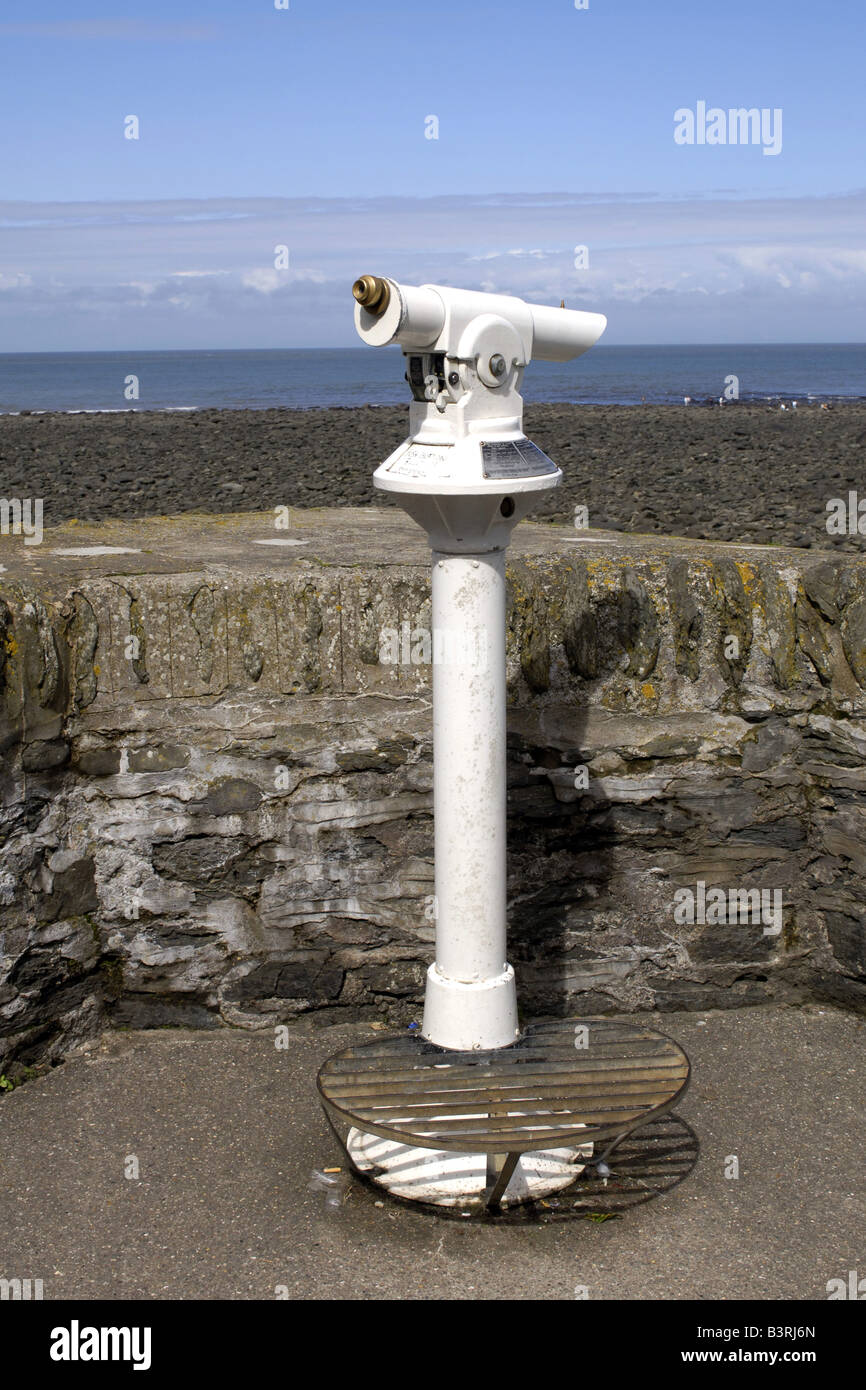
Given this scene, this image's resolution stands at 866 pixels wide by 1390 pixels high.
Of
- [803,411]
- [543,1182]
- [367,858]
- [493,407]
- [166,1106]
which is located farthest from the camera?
[803,411]

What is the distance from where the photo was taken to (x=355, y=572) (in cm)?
536

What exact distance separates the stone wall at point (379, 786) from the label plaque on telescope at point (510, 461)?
123 cm

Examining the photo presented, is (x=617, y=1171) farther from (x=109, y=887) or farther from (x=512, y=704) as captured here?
(x=109, y=887)

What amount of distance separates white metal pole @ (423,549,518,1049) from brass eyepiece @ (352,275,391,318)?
2.70 feet

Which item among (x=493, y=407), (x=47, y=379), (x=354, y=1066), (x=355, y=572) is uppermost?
(x=47, y=379)

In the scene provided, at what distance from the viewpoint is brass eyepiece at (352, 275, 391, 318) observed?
383 cm

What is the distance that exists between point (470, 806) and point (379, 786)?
3.13ft

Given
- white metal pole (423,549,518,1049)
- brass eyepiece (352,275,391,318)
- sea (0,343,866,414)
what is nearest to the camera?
brass eyepiece (352,275,391,318)

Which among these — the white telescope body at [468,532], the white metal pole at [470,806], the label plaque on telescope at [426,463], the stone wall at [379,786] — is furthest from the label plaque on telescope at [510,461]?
the stone wall at [379,786]

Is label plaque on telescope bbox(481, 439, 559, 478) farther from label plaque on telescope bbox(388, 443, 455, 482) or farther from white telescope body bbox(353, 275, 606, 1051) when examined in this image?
label plaque on telescope bbox(388, 443, 455, 482)

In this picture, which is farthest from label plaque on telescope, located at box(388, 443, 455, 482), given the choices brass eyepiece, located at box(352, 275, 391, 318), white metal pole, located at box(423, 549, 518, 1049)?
brass eyepiece, located at box(352, 275, 391, 318)

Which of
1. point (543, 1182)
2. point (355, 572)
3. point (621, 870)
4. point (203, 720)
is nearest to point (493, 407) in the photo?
point (355, 572)

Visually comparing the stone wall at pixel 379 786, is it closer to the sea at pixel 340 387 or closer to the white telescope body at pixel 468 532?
the white telescope body at pixel 468 532

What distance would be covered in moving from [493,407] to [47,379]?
9317cm
